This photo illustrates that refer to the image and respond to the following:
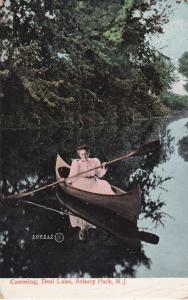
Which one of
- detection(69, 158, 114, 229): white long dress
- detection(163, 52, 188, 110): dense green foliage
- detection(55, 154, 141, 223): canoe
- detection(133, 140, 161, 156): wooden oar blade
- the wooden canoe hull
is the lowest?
the wooden canoe hull

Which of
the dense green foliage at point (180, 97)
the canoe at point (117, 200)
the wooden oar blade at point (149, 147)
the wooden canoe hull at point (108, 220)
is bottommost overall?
the wooden canoe hull at point (108, 220)

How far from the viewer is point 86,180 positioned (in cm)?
151

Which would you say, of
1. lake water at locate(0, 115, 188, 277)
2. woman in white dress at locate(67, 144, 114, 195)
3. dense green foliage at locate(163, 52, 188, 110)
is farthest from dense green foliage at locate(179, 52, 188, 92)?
woman in white dress at locate(67, 144, 114, 195)

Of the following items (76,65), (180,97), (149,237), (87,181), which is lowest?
(149,237)

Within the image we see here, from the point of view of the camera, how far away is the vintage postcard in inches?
58.2

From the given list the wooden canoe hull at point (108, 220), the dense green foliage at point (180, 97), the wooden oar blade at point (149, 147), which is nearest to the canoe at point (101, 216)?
the wooden canoe hull at point (108, 220)

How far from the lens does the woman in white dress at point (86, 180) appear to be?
4.92 feet

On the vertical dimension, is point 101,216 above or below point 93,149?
below

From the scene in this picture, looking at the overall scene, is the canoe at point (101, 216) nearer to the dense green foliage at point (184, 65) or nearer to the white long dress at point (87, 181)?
the white long dress at point (87, 181)

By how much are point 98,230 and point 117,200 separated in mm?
104

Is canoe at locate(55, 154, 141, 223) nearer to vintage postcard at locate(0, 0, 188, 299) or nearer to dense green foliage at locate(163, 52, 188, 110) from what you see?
vintage postcard at locate(0, 0, 188, 299)

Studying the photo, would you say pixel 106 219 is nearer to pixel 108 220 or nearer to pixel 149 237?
pixel 108 220

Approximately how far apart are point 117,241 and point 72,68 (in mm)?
523

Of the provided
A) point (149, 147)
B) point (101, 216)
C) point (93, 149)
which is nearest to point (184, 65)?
point (149, 147)
